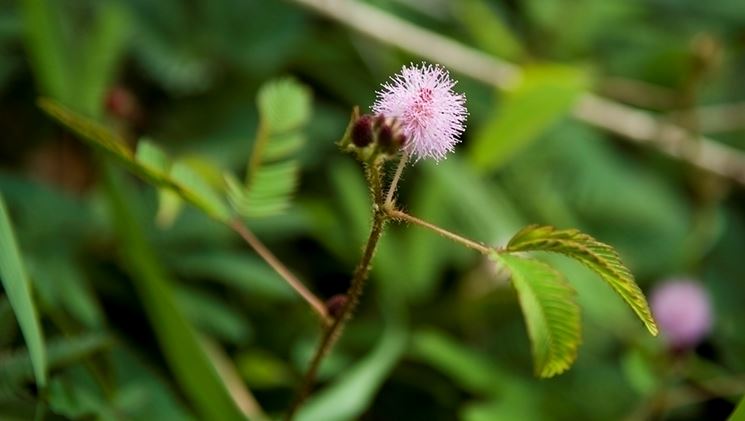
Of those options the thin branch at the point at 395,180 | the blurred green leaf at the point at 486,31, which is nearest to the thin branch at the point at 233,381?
the thin branch at the point at 395,180

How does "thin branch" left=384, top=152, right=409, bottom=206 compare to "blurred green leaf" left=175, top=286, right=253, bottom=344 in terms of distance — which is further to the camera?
"blurred green leaf" left=175, top=286, right=253, bottom=344

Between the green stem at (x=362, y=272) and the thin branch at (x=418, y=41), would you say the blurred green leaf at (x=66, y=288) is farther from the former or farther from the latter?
the thin branch at (x=418, y=41)

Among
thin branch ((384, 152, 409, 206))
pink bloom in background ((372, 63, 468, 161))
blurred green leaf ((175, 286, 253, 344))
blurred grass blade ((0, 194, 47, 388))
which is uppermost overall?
pink bloom in background ((372, 63, 468, 161))

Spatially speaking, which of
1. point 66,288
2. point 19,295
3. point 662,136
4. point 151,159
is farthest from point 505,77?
point 19,295

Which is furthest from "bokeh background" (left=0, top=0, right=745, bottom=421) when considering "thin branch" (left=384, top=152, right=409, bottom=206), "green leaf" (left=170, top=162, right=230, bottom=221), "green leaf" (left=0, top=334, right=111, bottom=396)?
"thin branch" (left=384, top=152, right=409, bottom=206)

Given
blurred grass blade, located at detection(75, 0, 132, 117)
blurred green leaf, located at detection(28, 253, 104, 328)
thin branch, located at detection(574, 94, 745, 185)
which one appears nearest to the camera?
blurred green leaf, located at detection(28, 253, 104, 328)

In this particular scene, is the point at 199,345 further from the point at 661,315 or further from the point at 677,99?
the point at 677,99

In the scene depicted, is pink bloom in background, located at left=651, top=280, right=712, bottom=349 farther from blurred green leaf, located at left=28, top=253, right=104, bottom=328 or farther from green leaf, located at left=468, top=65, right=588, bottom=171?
blurred green leaf, located at left=28, top=253, right=104, bottom=328
